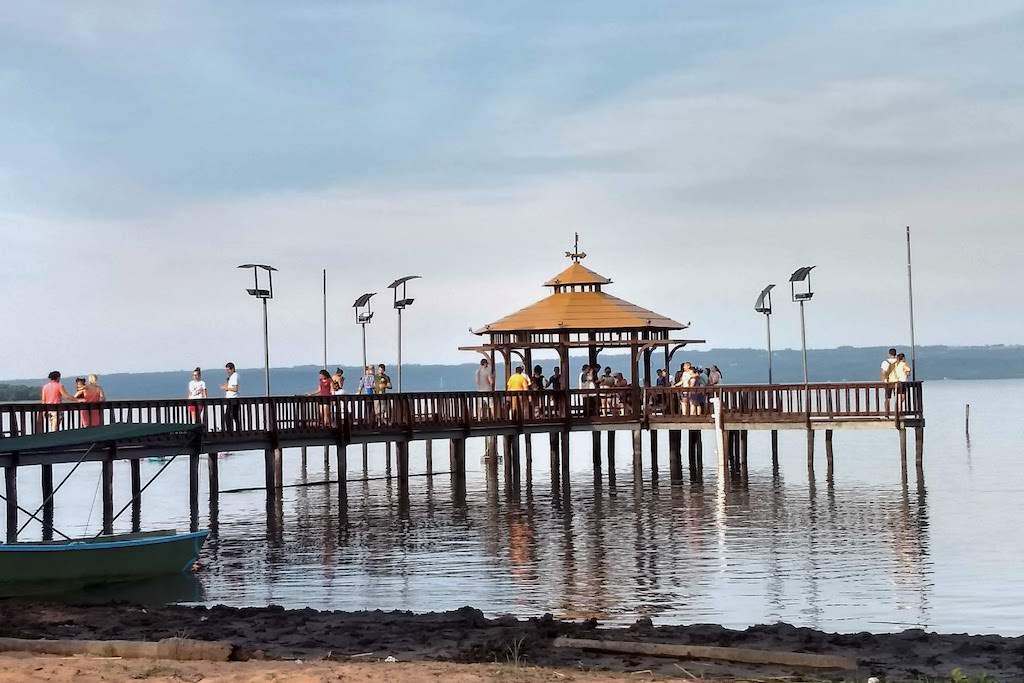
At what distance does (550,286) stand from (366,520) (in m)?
13.5

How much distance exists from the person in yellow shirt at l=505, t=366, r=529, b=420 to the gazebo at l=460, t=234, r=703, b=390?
1.14 m

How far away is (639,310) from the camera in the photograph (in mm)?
43125

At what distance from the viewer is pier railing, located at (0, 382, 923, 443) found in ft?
102

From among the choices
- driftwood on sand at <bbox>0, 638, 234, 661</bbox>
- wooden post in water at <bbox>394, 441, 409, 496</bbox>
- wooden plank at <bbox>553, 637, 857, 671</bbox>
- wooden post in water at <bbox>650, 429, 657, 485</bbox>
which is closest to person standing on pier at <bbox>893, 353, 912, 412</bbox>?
wooden post in water at <bbox>650, 429, 657, 485</bbox>

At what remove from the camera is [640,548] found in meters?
27.6

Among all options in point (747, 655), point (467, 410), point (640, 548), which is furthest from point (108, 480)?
point (747, 655)

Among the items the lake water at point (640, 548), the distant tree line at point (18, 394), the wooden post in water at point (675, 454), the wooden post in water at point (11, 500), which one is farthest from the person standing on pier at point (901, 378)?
the distant tree line at point (18, 394)

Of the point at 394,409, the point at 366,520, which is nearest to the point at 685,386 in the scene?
the point at 394,409

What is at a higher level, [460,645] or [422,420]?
[422,420]

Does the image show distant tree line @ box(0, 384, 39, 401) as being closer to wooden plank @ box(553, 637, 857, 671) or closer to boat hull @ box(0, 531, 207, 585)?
boat hull @ box(0, 531, 207, 585)

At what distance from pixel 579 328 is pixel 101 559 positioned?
20.8 meters

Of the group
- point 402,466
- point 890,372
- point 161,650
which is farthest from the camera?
point 402,466

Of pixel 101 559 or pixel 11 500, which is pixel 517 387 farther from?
pixel 101 559

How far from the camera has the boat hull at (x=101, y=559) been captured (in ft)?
70.9
